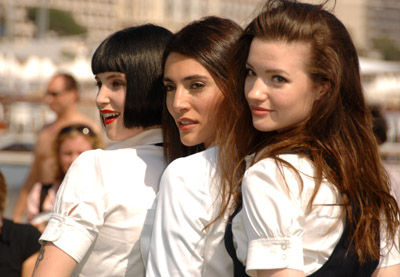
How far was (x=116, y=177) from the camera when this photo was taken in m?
1.86

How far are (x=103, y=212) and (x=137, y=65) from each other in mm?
457

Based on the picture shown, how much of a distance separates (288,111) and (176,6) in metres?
84.3

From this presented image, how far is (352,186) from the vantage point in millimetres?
1560

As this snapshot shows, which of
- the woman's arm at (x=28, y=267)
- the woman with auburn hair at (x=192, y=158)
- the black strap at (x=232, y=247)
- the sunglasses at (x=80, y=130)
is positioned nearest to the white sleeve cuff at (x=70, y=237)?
the woman with auburn hair at (x=192, y=158)

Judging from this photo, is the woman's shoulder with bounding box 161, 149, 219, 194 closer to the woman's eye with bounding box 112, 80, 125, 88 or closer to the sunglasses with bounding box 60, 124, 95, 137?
the woman's eye with bounding box 112, 80, 125, 88

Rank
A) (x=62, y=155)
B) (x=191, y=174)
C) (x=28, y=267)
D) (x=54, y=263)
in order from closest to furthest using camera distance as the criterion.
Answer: (x=191, y=174) → (x=54, y=263) → (x=28, y=267) → (x=62, y=155)

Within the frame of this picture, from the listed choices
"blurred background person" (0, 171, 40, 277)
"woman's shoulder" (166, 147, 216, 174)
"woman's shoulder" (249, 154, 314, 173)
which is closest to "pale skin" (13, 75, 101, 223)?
"blurred background person" (0, 171, 40, 277)

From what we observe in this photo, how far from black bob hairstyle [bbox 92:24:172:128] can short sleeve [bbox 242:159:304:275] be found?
24.6 inches

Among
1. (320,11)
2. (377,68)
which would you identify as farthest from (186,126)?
(377,68)

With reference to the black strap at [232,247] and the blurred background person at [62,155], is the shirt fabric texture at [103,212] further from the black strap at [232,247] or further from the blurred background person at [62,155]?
the blurred background person at [62,155]

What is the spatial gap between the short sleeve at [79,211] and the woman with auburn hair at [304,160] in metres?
0.39

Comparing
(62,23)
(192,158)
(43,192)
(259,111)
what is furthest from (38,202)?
(62,23)

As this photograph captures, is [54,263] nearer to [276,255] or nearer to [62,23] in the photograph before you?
[276,255]

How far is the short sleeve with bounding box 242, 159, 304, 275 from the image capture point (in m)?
1.44
